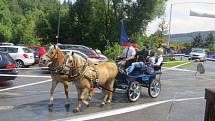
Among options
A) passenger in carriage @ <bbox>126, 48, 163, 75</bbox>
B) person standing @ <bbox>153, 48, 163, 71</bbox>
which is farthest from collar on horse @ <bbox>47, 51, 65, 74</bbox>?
person standing @ <bbox>153, 48, 163, 71</bbox>

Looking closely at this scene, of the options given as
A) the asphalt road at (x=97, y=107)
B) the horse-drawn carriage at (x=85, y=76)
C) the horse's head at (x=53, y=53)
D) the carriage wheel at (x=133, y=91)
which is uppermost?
the horse's head at (x=53, y=53)

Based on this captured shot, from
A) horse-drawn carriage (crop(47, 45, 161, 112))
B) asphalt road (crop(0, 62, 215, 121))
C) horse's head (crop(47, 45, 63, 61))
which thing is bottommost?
asphalt road (crop(0, 62, 215, 121))

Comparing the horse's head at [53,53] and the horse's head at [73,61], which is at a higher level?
the horse's head at [53,53]

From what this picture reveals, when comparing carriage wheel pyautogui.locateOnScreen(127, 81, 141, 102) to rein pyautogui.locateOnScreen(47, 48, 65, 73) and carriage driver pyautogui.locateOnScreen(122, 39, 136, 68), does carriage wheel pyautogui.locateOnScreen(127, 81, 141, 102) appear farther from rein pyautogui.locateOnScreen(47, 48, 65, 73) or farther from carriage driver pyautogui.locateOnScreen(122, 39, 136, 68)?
rein pyautogui.locateOnScreen(47, 48, 65, 73)

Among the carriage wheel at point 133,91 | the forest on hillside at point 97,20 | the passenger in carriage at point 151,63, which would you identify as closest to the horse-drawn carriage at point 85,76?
the carriage wheel at point 133,91

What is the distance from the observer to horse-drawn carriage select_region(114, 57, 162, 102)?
514 inches

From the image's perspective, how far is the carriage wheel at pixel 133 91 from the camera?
42.3ft

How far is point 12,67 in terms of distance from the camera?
57.7 feet

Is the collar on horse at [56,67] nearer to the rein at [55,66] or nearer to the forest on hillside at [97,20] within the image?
the rein at [55,66]

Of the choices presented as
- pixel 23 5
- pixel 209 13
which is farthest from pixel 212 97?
pixel 23 5

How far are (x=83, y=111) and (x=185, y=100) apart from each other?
4397 millimetres

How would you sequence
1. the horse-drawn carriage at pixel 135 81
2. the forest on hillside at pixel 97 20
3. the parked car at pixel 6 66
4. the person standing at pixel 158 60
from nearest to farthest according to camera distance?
the horse-drawn carriage at pixel 135 81
the person standing at pixel 158 60
the parked car at pixel 6 66
the forest on hillside at pixel 97 20

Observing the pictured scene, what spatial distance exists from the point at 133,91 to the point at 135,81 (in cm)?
32

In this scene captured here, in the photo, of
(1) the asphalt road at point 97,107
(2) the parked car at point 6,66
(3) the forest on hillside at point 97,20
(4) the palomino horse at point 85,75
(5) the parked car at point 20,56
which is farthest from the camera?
(3) the forest on hillside at point 97,20
